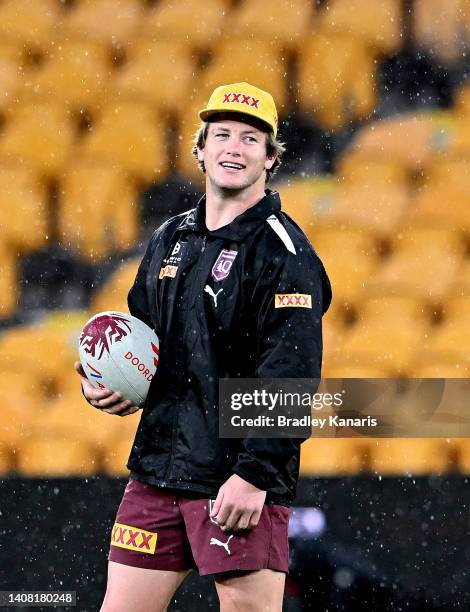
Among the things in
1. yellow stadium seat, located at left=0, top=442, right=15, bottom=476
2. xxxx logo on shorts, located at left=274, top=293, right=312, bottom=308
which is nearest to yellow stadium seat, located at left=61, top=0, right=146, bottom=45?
yellow stadium seat, located at left=0, top=442, right=15, bottom=476

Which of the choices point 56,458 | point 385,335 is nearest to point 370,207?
point 385,335

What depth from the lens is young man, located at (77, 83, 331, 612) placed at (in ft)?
5.55

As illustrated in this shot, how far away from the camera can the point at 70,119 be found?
290 cm

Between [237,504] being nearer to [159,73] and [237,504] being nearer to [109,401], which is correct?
[109,401]

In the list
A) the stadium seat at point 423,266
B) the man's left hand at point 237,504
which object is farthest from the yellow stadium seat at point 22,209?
the man's left hand at point 237,504

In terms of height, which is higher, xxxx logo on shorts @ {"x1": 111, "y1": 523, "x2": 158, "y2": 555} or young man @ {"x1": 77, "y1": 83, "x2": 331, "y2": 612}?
young man @ {"x1": 77, "y1": 83, "x2": 331, "y2": 612}

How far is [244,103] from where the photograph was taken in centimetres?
183

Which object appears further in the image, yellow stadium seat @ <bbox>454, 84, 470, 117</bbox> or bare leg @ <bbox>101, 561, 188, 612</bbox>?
yellow stadium seat @ <bbox>454, 84, 470, 117</bbox>

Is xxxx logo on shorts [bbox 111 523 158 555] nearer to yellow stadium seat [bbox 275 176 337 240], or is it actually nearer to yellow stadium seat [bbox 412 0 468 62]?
yellow stadium seat [bbox 275 176 337 240]

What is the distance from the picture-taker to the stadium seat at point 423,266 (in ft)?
8.84

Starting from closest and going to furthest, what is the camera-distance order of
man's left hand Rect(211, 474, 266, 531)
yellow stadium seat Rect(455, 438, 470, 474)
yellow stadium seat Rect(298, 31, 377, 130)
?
man's left hand Rect(211, 474, 266, 531), yellow stadium seat Rect(455, 438, 470, 474), yellow stadium seat Rect(298, 31, 377, 130)

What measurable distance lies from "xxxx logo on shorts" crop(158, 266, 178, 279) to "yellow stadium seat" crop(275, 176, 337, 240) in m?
0.94

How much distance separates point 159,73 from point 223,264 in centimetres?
127

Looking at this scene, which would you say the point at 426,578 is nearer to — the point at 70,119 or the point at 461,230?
the point at 461,230
